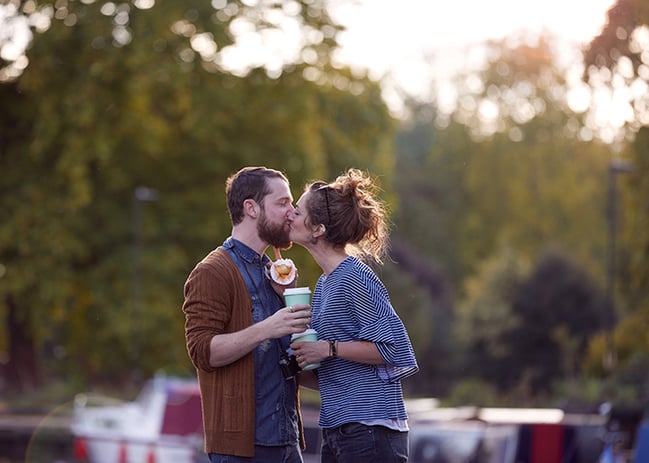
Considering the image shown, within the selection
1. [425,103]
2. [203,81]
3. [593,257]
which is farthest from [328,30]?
[425,103]

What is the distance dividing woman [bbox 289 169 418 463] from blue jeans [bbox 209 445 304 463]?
127 millimetres

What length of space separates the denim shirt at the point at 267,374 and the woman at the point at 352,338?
0.14 m

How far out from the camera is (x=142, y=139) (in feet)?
85.2

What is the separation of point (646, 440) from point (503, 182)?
4876cm

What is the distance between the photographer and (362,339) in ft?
14.7

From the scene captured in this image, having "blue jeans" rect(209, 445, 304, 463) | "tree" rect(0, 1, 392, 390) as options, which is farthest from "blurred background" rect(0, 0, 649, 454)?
"blue jeans" rect(209, 445, 304, 463)

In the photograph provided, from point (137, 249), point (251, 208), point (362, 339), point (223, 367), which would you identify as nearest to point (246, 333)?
point (223, 367)

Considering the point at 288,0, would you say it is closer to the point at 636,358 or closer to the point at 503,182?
the point at 636,358

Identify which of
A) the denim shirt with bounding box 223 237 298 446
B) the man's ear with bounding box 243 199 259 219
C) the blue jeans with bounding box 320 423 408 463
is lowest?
the blue jeans with bounding box 320 423 408 463

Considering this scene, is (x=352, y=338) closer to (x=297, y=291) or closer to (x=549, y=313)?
(x=297, y=291)

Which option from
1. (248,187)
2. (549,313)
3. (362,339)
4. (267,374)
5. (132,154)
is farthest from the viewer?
(549,313)

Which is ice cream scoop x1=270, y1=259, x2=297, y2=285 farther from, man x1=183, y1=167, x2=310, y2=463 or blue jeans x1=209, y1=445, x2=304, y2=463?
blue jeans x1=209, y1=445, x2=304, y2=463

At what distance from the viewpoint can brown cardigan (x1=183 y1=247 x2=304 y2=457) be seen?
4.49 m

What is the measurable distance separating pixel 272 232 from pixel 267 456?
2.78 feet
